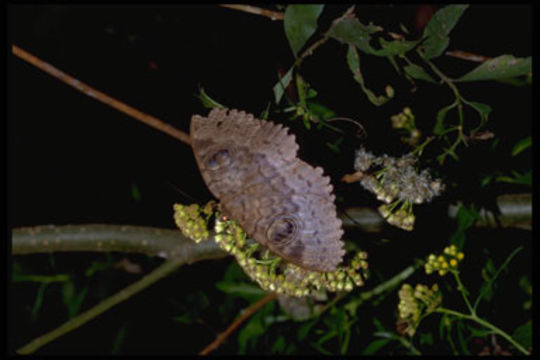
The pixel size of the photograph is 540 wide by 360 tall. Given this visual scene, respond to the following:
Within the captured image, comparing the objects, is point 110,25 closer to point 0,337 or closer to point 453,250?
point 0,337

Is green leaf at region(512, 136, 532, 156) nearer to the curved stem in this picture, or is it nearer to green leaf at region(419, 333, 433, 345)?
green leaf at region(419, 333, 433, 345)

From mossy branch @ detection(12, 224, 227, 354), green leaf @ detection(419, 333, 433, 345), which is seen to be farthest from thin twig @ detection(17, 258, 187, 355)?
green leaf @ detection(419, 333, 433, 345)

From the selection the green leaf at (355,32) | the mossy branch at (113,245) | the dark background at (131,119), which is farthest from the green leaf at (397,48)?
the mossy branch at (113,245)

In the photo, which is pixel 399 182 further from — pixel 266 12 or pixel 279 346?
pixel 279 346

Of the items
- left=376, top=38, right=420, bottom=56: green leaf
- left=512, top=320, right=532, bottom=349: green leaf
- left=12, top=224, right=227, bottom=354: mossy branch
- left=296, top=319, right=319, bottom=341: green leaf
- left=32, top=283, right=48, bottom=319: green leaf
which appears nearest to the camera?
left=376, top=38, right=420, bottom=56: green leaf

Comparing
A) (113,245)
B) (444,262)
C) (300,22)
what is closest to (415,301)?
→ (444,262)

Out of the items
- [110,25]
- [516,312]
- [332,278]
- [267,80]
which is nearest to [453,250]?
[332,278]

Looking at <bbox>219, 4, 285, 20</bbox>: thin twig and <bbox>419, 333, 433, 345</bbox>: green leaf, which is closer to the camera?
<bbox>219, 4, 285, 20</bbox>: thin twig
